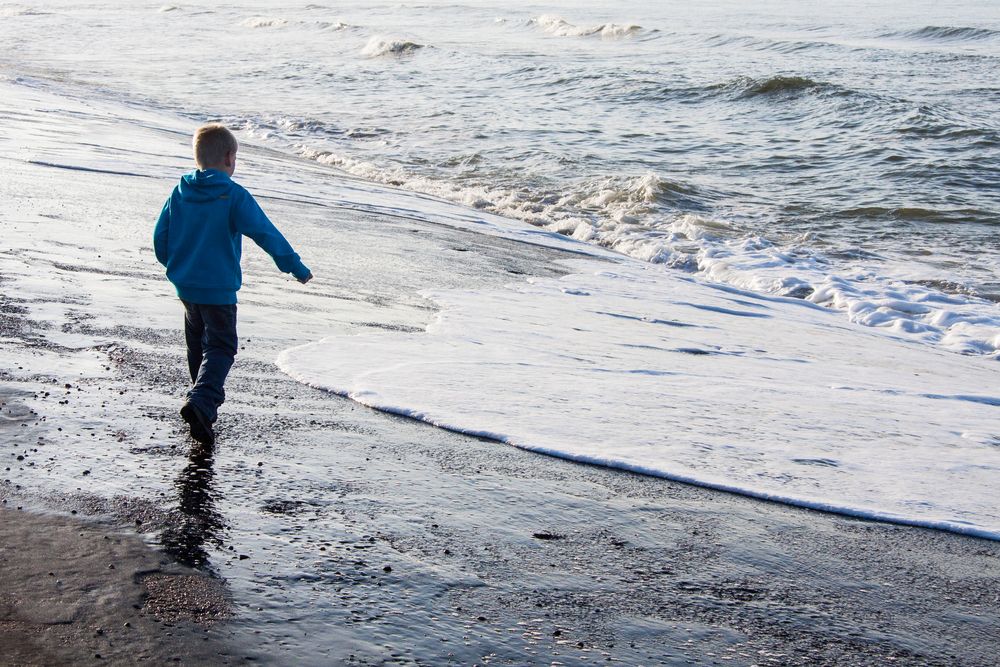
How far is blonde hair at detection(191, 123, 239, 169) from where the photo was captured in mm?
4188

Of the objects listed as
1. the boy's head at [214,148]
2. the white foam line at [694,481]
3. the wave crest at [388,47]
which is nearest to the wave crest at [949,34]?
the wave crest at [388,47]

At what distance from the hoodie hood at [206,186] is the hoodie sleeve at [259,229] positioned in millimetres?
55

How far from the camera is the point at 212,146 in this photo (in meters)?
4.19

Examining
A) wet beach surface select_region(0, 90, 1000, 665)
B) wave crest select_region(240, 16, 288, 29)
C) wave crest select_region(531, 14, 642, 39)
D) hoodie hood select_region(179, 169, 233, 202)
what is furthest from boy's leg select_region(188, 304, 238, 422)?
wave crest select_region(240, 16, 288, 29)

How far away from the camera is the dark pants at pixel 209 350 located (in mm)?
4016

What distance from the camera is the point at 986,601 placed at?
132 inches

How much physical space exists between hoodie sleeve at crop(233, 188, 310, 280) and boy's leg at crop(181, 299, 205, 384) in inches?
15.5

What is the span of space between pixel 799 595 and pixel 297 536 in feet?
5.46

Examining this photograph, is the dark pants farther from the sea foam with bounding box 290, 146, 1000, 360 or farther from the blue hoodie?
the sea foam with bounding box 290, 146, 1000, 360

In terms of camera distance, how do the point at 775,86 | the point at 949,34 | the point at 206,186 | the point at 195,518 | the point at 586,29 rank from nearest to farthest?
the point at 195,518 < the point at 206,186 < the point at 775,86 < the point at 949,34 < the point at 586,29

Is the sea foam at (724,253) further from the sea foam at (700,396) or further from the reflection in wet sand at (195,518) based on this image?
the reflection in wet sand at (195,518)

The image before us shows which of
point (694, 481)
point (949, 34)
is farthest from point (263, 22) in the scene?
point (694, 481)

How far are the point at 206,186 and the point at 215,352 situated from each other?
0.70m

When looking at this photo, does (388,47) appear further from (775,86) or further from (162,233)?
(162,233)
